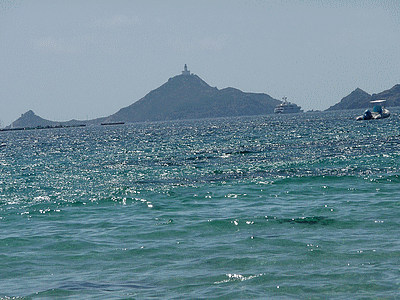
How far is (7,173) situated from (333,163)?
32426 mm

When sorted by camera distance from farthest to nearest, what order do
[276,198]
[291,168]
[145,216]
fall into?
[291,168] < [276,198] < [145,216]

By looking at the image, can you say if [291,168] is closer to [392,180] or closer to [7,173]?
[392,180]

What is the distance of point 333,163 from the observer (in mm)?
46625

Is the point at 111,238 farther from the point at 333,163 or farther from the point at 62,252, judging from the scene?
the point at 333,163

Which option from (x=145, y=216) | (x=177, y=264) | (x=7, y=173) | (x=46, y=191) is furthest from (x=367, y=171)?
(x=7, y=173)

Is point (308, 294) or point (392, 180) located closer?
point (308, 294)

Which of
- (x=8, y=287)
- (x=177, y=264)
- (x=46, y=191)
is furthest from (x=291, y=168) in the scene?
(x=8, y=287)

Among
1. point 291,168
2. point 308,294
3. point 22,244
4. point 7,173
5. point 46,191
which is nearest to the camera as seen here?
point 308,294

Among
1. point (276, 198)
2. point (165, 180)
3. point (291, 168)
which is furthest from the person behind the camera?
point (291, 168)

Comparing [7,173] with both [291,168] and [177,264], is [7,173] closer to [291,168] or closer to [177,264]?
[291,168]

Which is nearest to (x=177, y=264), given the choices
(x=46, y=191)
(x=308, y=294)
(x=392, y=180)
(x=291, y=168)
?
(x=308, y=294)

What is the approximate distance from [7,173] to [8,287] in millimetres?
42621

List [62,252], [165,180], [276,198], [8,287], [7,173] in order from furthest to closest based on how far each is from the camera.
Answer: [7,173]
[165,180]
[276,198]
[62,252]
[8,287]

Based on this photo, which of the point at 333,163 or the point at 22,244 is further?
the point at 333,163
